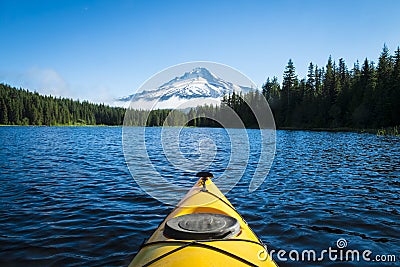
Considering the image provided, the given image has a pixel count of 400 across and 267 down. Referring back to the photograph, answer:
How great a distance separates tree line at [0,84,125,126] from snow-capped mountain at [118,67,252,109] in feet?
451

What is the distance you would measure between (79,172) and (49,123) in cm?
13624

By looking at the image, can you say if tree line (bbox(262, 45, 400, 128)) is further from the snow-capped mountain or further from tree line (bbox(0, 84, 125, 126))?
tree line (bbox(0, 84, 125, 126))

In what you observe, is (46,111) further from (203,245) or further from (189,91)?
(203,245)

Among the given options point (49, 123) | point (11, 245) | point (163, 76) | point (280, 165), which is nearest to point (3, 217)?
point (11, 245)

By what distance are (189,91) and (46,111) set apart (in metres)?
146

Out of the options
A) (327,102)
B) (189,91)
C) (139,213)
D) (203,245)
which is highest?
(327,102)

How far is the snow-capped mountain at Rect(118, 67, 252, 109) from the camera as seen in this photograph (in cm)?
604

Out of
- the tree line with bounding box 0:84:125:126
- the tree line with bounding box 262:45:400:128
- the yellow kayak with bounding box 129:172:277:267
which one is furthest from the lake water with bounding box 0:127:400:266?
the tree line with bounding box 0:84:125:126

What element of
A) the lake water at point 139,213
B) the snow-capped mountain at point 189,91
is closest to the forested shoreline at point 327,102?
the lake water at point 139,213

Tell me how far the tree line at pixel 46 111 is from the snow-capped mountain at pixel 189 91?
5407 inches

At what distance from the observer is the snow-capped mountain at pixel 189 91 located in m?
6.04

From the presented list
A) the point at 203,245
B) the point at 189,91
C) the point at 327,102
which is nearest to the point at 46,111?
the point at 327,102

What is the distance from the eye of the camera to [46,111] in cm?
13512

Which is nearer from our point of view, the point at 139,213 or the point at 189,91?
the point at 189,91
